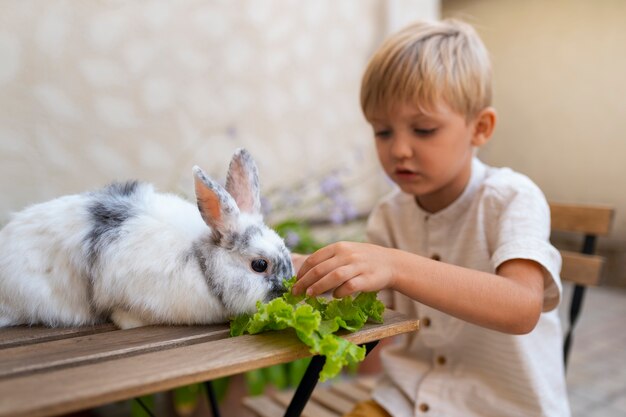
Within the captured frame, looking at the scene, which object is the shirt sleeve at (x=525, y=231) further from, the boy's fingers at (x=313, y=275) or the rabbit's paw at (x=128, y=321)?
the rabbit's paw at (x=128, y=321)

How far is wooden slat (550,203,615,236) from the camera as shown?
67.4 inches

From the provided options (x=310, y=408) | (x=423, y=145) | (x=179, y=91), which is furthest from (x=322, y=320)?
(x=179, y=91)

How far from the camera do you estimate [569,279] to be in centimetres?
173

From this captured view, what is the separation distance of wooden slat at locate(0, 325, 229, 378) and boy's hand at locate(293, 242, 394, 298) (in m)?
0.19

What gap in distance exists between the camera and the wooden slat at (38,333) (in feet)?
3.19

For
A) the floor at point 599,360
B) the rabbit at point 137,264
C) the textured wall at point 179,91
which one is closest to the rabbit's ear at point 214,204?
the rabbit at point 137,264

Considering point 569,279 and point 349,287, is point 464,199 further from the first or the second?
point 349,287

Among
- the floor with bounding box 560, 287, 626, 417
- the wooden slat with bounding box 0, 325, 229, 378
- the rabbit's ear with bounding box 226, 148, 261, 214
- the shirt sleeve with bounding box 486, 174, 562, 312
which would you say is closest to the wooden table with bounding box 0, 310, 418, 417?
the wooden slat with bounding box 0, 325, 229, 378

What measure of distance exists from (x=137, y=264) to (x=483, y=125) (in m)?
1.08

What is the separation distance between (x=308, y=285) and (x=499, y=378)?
2.42 feet

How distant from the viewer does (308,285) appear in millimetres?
997

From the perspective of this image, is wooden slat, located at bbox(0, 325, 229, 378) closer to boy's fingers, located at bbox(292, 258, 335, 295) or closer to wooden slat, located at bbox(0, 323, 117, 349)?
wooden slat, located at bbox(0, 323, 117, 349)

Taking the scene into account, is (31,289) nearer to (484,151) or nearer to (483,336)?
(483,336)

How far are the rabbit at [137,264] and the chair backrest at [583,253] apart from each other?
1084 millimetres
